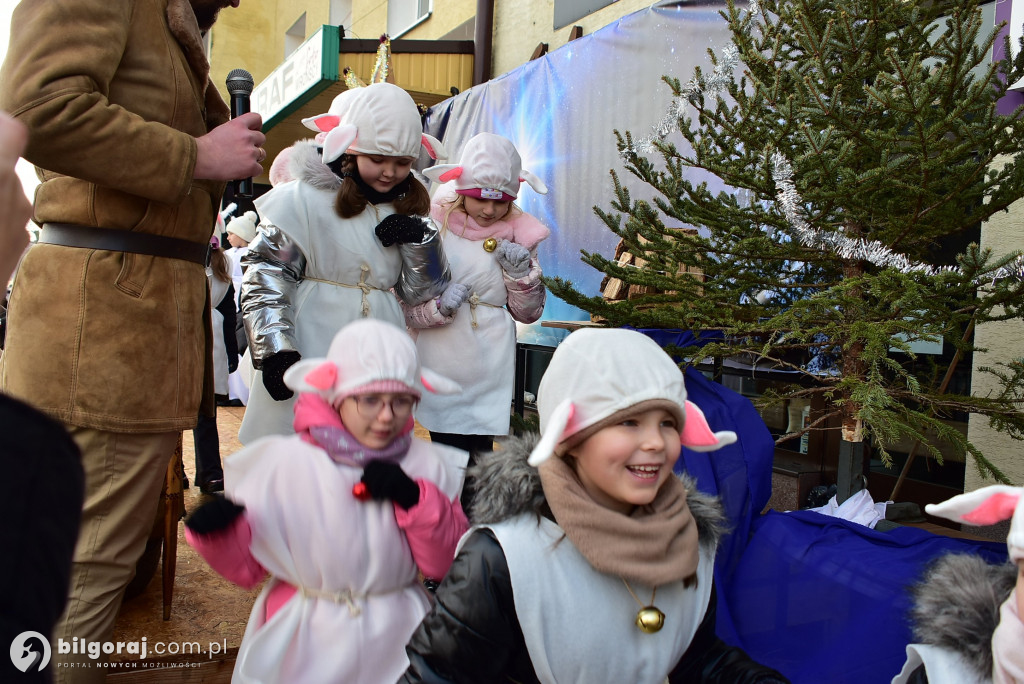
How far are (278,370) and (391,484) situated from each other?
769 millimetres

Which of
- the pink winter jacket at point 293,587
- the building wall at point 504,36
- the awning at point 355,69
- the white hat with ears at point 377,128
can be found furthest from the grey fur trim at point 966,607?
the awning at point 355,69

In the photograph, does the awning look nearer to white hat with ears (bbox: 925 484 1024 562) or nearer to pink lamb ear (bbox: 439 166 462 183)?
pink lamb ear (bbox: 439 166 462 183)

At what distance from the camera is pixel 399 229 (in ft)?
9.25

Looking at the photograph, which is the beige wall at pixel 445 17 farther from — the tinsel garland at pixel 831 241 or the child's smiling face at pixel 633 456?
the child's smiling face at pixel 633 456

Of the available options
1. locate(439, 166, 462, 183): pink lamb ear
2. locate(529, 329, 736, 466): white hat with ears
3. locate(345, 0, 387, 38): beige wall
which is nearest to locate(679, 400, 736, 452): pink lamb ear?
locate(529, 329, 736, 466): white hat with ears

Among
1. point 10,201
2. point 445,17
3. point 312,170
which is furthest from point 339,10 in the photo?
point 10,201

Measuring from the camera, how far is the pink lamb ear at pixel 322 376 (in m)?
2.13

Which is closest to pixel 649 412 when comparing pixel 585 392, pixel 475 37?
pixel 585 392

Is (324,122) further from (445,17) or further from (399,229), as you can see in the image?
(445,17)

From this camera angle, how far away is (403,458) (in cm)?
218

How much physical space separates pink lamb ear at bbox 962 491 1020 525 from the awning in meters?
9.02

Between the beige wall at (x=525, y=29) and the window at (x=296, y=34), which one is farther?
the window at (x=296, y=34)

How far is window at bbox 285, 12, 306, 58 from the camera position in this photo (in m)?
17.0

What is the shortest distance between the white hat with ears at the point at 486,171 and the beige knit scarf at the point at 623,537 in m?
2.14
